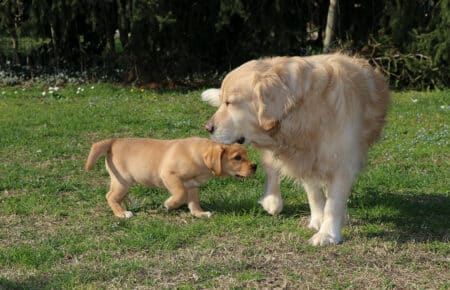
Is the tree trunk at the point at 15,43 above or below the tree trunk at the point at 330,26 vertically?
below

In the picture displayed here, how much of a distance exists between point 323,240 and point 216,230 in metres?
0.89

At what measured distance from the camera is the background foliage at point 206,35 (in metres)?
12.4

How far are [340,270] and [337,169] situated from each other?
0.81 meters

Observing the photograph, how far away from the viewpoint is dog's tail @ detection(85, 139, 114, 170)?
5625mm

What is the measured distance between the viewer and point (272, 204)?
5.44m

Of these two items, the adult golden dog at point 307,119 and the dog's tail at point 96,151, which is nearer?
the adult golden dog at point 307,119

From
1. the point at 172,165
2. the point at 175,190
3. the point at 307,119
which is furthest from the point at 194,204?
the point at 307,119

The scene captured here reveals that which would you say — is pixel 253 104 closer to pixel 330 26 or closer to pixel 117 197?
pixel 117 197

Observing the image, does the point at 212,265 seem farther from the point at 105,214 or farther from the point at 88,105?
the point at 88,105

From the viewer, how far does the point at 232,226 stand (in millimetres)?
5277

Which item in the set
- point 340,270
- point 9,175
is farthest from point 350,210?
point 9,175

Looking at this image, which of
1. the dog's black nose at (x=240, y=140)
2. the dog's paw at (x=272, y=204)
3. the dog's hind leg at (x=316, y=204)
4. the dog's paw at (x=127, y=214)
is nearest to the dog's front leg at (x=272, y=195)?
the dog's paw at (x=272, y=204)

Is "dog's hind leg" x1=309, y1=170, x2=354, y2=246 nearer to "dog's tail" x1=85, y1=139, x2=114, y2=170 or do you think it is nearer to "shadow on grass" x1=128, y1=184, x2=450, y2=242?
"shadow on grass" x1=128, y1=184, x2=450, y2=242

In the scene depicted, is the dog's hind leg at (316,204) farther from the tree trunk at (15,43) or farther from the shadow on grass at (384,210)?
the tree trunk at (15,43)
